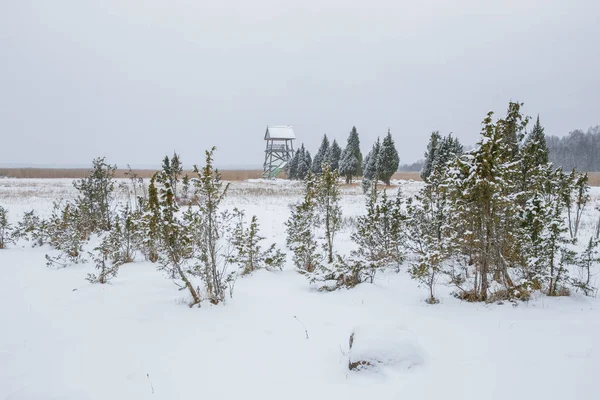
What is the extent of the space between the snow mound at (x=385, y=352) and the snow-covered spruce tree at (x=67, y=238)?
29.6 feet

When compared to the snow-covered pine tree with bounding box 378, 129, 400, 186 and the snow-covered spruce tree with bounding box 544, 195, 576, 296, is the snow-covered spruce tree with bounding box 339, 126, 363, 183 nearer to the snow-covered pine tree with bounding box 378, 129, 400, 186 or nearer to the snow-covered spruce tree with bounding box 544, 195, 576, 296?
the snow-covered pine tree with bounding box 378, 129, 400, 186

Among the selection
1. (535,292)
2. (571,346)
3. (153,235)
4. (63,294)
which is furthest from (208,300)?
(535,292)

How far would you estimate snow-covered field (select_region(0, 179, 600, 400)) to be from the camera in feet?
11.1

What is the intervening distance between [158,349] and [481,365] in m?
4.10

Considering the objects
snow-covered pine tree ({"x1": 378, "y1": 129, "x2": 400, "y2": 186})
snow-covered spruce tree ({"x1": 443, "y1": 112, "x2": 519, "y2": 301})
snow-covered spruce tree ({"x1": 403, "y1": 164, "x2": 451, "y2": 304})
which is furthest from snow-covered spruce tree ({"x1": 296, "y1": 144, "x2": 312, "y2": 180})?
snow-covered spruce tree ({"x1": 443, "y1": 112, "x2": 519, "y2": 301})

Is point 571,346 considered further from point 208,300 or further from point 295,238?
point 295,238

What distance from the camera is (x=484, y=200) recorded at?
18.8 ft

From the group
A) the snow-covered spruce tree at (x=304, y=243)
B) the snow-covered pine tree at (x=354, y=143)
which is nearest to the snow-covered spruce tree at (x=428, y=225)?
the snow-covered spruce tree at (x=304, y=243)

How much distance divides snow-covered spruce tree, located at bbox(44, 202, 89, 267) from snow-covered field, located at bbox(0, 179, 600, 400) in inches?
97.9

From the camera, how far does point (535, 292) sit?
625cm

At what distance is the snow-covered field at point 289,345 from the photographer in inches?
133

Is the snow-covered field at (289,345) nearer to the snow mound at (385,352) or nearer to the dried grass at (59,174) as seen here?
the snow mound at (385,352)

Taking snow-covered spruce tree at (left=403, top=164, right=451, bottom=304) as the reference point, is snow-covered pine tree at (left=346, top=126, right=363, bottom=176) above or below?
above

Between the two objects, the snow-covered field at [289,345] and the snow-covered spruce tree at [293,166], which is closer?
the snow-covered field at [289,345]
